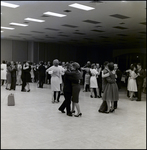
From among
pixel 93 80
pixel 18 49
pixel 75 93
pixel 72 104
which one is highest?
pixel 18 49

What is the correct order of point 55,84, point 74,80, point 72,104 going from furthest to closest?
point 55,84, point 72,104, point 74,80

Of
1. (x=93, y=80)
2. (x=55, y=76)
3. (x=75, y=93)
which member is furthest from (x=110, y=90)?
(x=93, y=80)

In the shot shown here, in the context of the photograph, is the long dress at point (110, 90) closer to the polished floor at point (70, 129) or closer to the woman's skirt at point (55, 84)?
the polished floor at point (70, 129)

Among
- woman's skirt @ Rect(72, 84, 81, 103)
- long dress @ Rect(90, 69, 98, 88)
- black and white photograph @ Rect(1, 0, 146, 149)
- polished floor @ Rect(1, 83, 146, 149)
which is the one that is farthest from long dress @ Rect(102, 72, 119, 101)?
long dress @ Rect(90, 69, 98, 88)

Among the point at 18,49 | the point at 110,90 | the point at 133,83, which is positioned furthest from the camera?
the point at 18,49

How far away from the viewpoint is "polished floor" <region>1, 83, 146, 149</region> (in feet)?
13.2

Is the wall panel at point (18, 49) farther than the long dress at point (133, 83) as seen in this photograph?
No

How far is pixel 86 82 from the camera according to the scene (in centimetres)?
1117

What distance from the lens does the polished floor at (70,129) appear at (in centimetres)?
403

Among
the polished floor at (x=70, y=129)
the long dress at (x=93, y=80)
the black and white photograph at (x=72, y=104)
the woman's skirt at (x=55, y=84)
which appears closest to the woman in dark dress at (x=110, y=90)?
the black and white photograph at (x=72, y=104)

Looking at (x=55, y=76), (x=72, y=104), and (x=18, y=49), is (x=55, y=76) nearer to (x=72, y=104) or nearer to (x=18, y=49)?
(x=72, y=104)

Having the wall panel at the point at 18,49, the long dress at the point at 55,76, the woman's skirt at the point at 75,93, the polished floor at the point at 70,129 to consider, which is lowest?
the polished floor at the point at 70,129

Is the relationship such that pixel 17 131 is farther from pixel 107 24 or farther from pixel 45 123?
pixel 107 24

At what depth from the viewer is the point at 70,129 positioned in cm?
495
